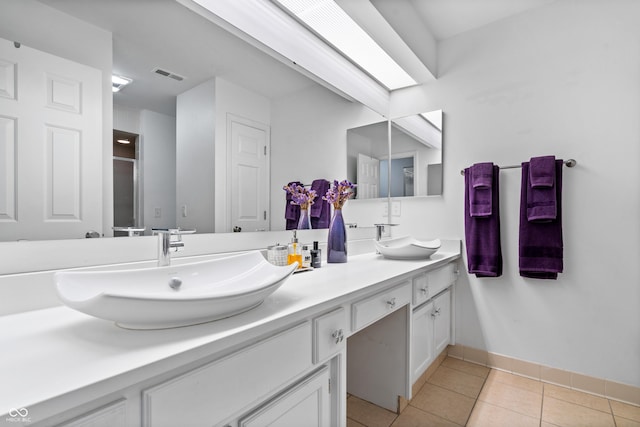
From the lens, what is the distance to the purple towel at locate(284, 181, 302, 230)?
64.8 inches

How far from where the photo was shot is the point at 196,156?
1.25 m

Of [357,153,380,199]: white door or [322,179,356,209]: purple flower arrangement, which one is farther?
[357,153,380,199]: white door

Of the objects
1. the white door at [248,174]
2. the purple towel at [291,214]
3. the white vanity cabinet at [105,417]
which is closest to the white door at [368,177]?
the purple towel at [291,214]

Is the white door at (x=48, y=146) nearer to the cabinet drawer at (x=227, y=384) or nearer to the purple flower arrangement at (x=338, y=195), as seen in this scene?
the cabinet drawer at (x=227, y=384)

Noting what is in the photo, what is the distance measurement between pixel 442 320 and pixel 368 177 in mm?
1137

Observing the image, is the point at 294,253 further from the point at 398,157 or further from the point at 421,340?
the point at 398,157

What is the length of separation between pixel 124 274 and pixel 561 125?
2.36 metres

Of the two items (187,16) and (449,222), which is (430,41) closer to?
(449,222)

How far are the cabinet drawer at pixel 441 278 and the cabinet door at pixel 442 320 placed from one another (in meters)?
0.07

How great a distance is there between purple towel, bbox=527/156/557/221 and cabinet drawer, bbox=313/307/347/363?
1456mm

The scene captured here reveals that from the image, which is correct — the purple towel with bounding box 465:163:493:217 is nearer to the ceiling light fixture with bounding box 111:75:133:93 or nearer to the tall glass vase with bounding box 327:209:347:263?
the tall glass vase with bounding box 327:209:347:263

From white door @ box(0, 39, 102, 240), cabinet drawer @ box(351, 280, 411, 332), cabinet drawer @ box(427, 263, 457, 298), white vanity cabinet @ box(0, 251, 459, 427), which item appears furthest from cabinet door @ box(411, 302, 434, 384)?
white door @ box(0, 39, 102, 240)

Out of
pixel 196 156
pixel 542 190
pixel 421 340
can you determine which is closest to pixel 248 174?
pixel 196 156

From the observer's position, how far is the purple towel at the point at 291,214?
165 cm
